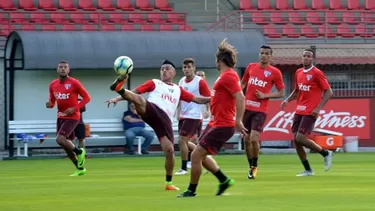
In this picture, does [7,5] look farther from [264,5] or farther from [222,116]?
[222,116]

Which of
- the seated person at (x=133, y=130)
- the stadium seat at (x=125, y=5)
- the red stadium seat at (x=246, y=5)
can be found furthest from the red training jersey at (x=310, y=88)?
the red stadium seat at (x=246, y=5)

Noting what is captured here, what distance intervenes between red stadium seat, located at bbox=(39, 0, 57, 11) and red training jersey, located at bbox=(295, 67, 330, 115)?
1912 centimetres

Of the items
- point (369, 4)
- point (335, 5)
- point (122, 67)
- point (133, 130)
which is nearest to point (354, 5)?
point (369, 4)

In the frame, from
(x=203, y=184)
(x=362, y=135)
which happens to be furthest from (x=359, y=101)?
(x=203, y=184)

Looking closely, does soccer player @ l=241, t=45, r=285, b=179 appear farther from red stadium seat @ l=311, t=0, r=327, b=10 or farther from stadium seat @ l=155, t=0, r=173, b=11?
red stadium seat @ l=311, t=0, r=327, b=10

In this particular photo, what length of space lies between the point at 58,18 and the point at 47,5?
1.31 m

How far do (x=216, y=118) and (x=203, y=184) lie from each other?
9.56 feet

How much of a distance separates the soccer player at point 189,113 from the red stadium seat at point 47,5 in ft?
55.6

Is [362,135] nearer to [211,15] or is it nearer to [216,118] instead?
[211,15]

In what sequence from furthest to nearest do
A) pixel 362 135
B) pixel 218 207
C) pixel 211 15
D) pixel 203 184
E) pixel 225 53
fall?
pixel 211 15, pixel 362 135, pixel 203 184, pixel 225 53, pixel 218 207

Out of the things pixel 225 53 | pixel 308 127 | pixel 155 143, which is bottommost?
pixel 155 143

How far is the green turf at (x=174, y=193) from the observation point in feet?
42.2

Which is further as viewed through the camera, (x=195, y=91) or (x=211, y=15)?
(x=211, y=15)

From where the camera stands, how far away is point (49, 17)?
121 ft
